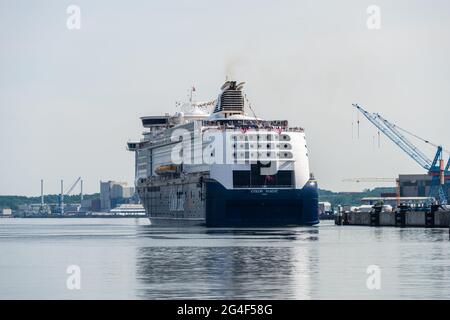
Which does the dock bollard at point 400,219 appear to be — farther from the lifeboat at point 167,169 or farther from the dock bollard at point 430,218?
the lifeboat at point 167,169

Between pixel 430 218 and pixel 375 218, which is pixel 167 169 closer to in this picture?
pixel 375 218

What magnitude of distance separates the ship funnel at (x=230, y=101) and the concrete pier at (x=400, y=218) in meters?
22.3

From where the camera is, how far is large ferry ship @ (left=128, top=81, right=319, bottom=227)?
Answer: 411 ft

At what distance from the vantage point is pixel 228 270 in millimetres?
57375

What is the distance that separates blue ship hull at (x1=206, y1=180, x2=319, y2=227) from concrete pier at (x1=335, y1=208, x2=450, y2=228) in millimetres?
14766

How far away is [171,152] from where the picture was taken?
15325 cm

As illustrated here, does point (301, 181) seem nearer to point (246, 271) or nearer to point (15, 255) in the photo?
point (15, 255)

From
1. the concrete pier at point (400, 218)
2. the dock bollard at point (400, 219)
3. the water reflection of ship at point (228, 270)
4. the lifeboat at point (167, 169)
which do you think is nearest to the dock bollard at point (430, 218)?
the concrete pier at point (400, 218)

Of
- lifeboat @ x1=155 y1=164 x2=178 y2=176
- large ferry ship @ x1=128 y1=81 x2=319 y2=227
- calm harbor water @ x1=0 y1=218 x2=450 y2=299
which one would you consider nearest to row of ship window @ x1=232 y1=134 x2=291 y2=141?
large ferry ship @ x1=128 y1=81 x2=319 y2=227

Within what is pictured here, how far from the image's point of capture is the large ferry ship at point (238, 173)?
125 metres

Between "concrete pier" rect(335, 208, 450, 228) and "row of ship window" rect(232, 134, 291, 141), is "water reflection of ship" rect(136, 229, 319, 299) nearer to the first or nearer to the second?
"row of ship window" rect(232, 134, 291, 141)

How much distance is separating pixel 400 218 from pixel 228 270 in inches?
3448
